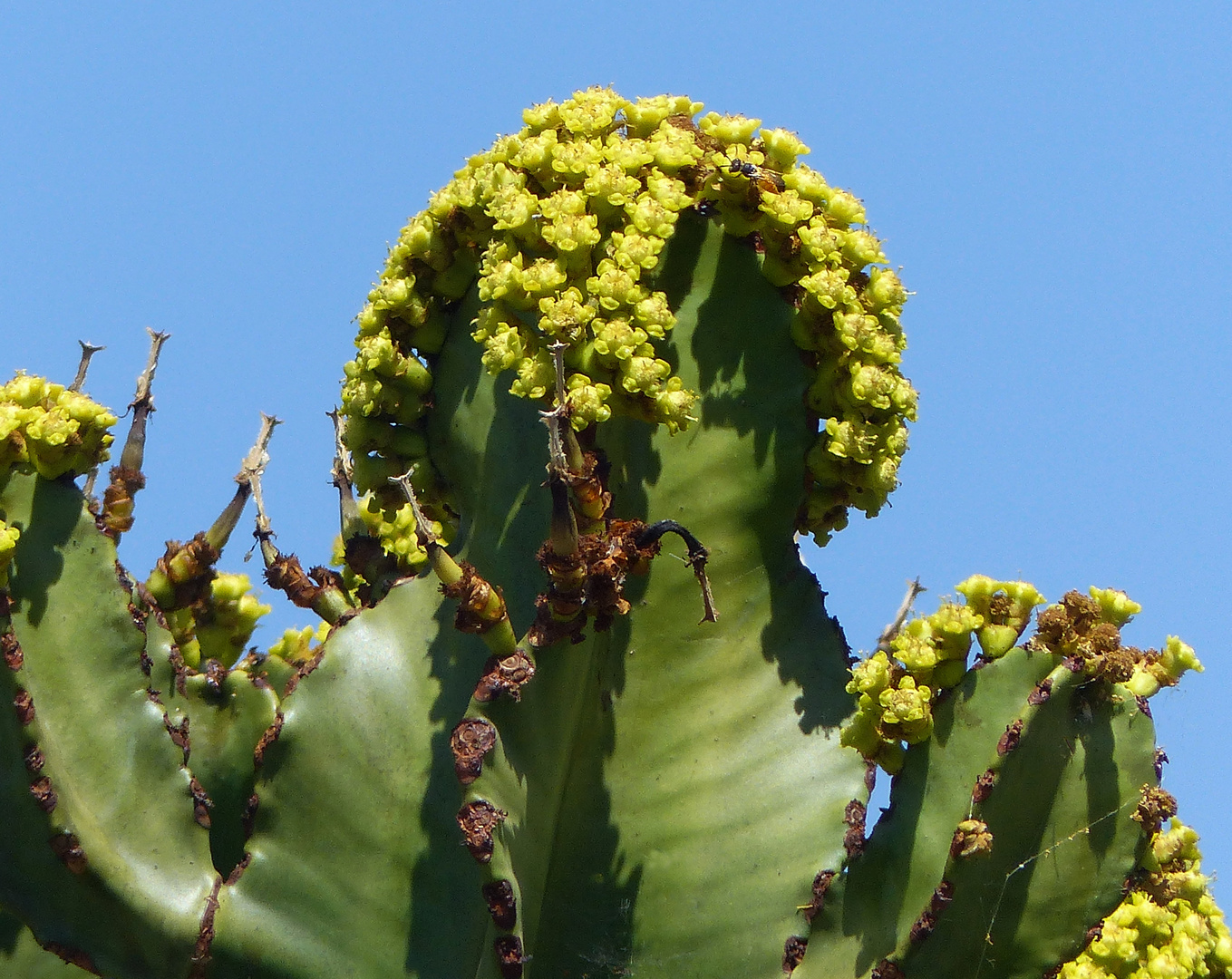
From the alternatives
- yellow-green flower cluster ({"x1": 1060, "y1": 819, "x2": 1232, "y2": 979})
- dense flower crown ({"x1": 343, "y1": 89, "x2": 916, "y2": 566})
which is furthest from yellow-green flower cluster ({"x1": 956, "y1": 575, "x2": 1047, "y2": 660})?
yellow-green flower cluster ({"x1": 1060, "y1": 819, "x2": 1232, "y2": 979})

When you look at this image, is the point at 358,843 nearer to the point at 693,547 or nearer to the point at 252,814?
the point at 252,814

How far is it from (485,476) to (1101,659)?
172 cm

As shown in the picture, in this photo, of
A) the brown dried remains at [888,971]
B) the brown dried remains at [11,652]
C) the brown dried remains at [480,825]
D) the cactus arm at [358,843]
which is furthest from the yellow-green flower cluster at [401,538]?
the brown dried remains at [888,971]

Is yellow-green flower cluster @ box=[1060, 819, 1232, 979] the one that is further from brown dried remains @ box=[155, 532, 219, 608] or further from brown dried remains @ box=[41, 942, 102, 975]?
brown dried remains @ box=[155, 532, 219, 608]

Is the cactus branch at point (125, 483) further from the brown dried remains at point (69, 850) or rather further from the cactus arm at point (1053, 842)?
the cactus arm at point (1053, 842)

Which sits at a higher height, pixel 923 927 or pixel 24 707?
pixel 24 707

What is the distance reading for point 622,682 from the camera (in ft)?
14.0

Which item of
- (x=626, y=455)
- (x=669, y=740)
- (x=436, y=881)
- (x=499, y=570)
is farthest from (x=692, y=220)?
(x=436, y=881)

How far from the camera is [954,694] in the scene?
4102mm

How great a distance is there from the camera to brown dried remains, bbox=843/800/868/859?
4.17 meters

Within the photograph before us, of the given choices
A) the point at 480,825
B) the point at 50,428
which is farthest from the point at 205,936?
the point at 50,428

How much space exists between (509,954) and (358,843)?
2.07 feet

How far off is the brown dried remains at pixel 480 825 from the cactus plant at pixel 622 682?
0.40 ft

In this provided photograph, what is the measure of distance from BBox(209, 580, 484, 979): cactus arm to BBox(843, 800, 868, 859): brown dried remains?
991 mm
